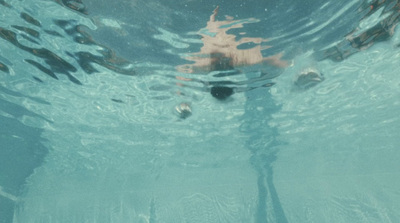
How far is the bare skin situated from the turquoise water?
0.17 metres

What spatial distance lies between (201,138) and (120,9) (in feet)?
48.6

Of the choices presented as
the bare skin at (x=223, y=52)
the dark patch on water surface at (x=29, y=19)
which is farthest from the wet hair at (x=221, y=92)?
the dark patch on water surface at (x=29, y=19)

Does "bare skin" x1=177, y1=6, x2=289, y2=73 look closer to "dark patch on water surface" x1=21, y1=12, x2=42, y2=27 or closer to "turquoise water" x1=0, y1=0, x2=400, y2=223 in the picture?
"turquoise water" x1=0, y1=0, x2=400, y2=223

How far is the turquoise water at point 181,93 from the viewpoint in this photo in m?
8.09

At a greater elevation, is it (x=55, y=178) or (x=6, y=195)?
(x=55, y=178)

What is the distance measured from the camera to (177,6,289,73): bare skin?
8.21 m

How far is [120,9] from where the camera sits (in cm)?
755


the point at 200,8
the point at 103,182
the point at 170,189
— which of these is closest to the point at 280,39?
the point at 200,8

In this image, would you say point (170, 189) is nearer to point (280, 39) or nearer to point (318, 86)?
point (318, 86)

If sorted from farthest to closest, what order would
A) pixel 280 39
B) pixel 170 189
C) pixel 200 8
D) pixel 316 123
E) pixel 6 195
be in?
pixel 170 189, pixel 6 195, pixel 316 123, pixel 280 39, pixel 200 8

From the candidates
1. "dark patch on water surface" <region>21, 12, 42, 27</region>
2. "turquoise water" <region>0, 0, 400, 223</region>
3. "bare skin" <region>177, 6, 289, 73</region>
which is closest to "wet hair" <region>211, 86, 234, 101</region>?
"turquoise water" <region>0, 0, 400, 223</region>

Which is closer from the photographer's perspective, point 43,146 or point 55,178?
point 43,146

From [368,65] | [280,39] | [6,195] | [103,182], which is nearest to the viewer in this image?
[280,39]

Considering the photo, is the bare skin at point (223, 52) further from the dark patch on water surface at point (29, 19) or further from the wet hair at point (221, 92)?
the dark patch on water surface at point (29, 19)
